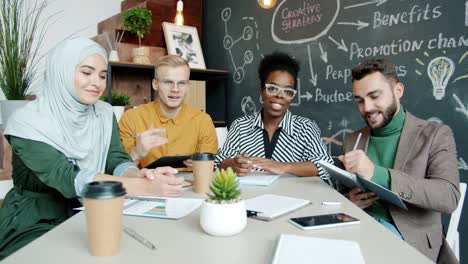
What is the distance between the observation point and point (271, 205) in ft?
3.84

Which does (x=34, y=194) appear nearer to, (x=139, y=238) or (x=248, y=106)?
(x=139, y=238)

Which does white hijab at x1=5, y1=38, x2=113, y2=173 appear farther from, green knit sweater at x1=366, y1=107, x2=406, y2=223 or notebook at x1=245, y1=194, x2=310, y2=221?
green knit sweater at x1=366, y1=107, x2=406, y2=223

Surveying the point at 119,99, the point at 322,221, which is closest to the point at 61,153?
the point at 322,221

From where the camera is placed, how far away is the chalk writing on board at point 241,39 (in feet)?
11.4

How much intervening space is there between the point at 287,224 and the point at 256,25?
2717 mm

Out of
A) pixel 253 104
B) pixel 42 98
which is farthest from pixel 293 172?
pixel 253 104

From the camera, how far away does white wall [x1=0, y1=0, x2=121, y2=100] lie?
3.46 metres

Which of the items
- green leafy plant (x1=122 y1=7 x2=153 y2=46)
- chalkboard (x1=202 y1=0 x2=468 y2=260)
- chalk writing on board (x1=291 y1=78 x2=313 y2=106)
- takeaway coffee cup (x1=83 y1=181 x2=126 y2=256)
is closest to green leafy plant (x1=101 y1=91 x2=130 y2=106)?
green leafy plant (x1=122 y1=7 x2=153 y2=46)

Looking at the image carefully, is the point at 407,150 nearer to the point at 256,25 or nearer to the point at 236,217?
the point at 236,217

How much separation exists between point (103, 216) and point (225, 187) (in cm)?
27

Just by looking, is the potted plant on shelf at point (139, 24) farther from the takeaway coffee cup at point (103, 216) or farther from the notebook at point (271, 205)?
the takeaway coffee cup at point (103, 216)

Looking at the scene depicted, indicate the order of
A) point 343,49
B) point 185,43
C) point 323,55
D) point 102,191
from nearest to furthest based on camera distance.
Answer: point 102,191, point 343,49, point 323,55, point 185,43

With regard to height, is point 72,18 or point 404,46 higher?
point 72,18

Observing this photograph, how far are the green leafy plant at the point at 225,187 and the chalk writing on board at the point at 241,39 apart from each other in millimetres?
2677
